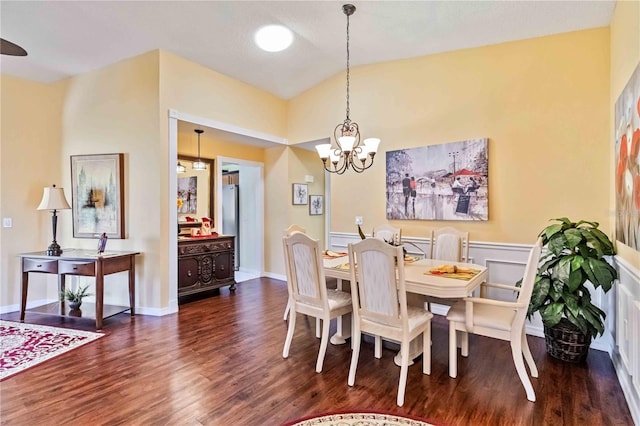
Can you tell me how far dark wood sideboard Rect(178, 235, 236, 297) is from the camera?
454 cm

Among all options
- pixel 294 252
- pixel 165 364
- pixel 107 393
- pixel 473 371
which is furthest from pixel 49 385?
pixel 473 371

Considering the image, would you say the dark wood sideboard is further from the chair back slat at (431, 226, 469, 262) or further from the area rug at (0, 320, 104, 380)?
the chair back slat at (431, 226, 469, 262)

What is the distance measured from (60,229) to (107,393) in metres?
3.17

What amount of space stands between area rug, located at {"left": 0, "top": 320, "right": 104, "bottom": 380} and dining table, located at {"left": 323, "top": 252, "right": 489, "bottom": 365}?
2452mm

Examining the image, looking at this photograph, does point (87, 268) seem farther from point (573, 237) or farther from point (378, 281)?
point (573, 237)

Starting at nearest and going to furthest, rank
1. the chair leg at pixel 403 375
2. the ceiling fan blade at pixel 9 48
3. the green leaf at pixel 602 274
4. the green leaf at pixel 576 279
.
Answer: the chair leg at pixel 403 375, the ceiling fan blade at pixel 9 48, the green leaf at pixel 602 274, the green leaf at pixel 576 279

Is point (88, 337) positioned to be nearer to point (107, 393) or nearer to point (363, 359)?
point (107, 393)

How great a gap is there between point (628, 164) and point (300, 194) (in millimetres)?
4551

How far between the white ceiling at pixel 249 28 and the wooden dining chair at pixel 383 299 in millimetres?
2388

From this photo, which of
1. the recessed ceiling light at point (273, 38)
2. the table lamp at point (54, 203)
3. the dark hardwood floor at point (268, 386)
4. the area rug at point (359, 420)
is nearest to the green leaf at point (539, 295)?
the dark hardwood floor at point (268, 386)

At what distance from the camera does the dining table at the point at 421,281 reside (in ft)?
7.89

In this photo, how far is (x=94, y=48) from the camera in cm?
387

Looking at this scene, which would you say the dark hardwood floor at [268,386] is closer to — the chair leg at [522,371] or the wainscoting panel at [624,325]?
the chair leg at [522,371]

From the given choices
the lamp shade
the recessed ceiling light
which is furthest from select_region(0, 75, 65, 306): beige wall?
the recessed ceiling light
